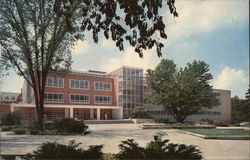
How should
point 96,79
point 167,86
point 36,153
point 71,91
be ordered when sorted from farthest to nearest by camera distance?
point 96,79, point 71,91, point 167,86, point 36,153

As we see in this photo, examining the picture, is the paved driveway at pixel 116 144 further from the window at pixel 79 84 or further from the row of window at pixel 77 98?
the window at pixel 79 84

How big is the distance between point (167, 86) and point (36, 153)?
3902 cm

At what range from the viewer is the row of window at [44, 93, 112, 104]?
172 feet

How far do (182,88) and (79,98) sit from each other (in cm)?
2392

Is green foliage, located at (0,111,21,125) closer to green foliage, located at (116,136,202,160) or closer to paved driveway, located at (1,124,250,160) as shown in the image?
paved driveway, located at (1,124,250,160)

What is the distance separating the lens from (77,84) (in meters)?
56.3

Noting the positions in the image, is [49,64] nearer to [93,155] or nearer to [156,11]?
[93,155]

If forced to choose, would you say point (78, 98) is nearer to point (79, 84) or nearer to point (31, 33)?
point (79, 84)

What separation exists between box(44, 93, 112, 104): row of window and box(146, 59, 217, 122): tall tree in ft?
48.3

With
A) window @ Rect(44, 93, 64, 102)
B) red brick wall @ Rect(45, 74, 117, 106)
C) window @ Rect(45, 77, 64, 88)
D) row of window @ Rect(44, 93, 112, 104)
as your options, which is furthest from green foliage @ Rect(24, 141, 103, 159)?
window @ Rect(45, 77, 64, 88)

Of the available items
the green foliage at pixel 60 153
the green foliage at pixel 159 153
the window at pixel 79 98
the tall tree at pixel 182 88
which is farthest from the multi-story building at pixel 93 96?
the green foliage at pixel 159 153

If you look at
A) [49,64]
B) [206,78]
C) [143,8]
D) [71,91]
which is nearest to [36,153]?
[143,8]

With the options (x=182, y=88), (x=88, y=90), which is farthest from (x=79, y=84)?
(x=182, y=88)

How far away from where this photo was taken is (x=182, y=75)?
4459 cm
